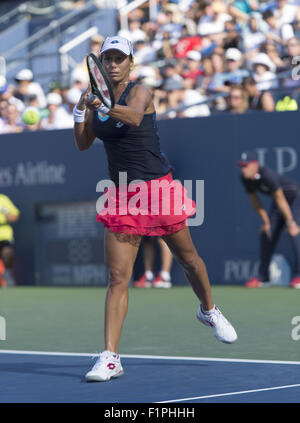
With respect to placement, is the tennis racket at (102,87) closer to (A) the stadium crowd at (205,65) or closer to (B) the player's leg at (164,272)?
(A) the stadium crowd at (205,65)

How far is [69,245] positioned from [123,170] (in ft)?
29.4

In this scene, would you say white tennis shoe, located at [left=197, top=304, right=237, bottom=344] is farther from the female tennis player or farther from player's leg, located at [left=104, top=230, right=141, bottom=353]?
player's leg, located at [left=104, top=230, right=141, bottom=353]

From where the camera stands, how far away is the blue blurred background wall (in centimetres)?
1326

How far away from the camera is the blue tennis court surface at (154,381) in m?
4.95

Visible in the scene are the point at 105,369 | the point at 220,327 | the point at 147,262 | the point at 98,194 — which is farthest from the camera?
the point at 98,194

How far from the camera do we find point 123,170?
601 cm

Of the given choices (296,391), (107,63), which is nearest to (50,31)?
(107,63)

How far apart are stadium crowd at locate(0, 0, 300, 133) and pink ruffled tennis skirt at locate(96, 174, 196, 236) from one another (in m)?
7.30

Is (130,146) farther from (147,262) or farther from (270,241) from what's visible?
(147,262)

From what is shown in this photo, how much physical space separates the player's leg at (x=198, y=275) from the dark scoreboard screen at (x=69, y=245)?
26.5 feet

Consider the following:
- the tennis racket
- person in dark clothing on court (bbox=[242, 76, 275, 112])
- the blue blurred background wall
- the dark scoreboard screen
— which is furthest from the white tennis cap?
the dark scoreboard screen

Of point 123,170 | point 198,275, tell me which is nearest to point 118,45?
point 123,170

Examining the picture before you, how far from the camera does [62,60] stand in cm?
1975
